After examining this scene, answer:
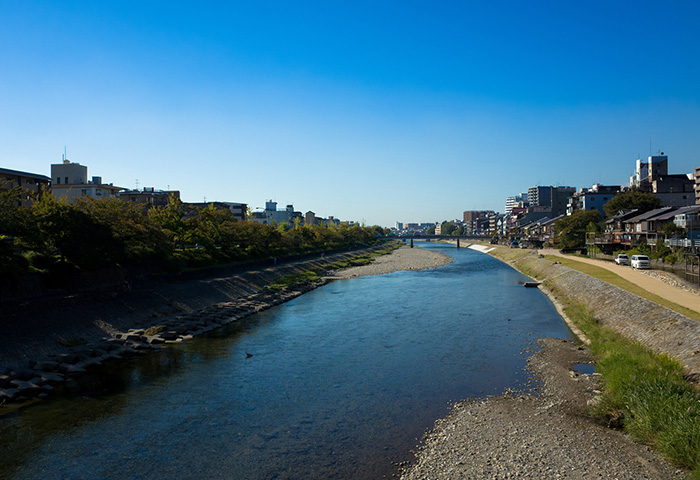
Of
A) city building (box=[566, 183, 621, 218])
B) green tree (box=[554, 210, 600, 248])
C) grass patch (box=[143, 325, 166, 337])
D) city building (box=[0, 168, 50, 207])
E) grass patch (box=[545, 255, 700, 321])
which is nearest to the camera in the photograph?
grass patch (box=[545, 255, 700, 321])

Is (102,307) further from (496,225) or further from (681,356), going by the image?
(496,225)

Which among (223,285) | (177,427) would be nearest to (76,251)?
(223,285)

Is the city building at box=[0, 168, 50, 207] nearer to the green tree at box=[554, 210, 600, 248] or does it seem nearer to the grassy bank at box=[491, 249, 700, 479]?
the grassy bank at box=[491, 249, 700, 479]

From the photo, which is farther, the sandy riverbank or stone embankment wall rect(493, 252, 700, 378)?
stone embankment wall rect(493, 252, 700, 378)

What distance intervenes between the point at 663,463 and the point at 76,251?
29269 millimetres

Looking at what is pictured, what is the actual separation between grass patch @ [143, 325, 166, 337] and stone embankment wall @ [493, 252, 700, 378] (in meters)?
23.9

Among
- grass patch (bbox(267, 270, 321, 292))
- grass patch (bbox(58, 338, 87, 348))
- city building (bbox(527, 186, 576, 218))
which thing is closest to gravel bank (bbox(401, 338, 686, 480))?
grass patch (bbox(58, 338, 87, 348))

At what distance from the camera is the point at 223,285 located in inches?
1423

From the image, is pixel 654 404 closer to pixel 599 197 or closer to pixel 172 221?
pixel 172 221

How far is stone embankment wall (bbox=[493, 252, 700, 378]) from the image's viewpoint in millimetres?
15125

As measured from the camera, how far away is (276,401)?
47.0ft

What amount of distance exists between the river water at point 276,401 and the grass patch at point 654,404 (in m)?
3.55

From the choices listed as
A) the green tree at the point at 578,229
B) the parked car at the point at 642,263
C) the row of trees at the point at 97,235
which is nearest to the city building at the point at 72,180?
the row of trees at the point at 97,235

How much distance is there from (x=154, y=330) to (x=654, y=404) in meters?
22.7
